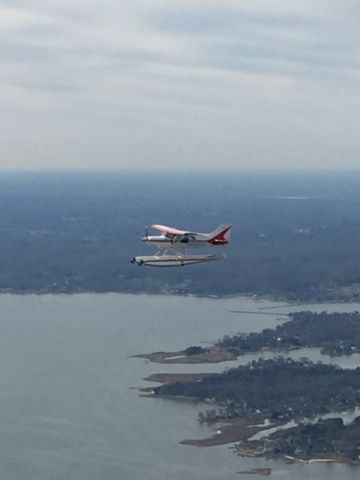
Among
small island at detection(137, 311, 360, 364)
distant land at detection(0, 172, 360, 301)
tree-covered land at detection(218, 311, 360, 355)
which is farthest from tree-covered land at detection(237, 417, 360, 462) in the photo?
distant land at detection(0, 172, 360, 301)

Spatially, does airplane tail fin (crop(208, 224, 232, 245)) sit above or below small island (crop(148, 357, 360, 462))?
above

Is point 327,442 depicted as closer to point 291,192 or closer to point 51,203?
point 51,203

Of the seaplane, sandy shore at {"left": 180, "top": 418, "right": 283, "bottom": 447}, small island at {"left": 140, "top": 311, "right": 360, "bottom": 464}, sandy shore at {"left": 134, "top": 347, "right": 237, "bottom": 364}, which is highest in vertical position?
the seaplane

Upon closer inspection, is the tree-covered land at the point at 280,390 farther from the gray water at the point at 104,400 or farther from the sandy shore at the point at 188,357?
the sandy shore at the point at 188,357

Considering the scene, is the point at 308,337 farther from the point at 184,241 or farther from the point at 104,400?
the point at 184,241

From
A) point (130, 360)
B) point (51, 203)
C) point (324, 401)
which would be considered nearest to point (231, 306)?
point (130, 360)

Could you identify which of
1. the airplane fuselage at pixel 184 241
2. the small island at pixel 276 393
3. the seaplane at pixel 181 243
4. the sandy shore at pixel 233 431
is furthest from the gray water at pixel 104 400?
the airplane fuselage at pixel 184 241

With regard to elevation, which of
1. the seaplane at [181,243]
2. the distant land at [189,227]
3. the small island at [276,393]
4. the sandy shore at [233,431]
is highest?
the seaplane at [181,243]

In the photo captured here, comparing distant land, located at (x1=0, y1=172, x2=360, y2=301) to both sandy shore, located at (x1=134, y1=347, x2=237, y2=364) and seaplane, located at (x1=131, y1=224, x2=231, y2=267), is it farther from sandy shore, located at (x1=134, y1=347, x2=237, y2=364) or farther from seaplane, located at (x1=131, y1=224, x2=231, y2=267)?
seaplane, located at (x1=131, y1=224, x2=231, y2=267)
